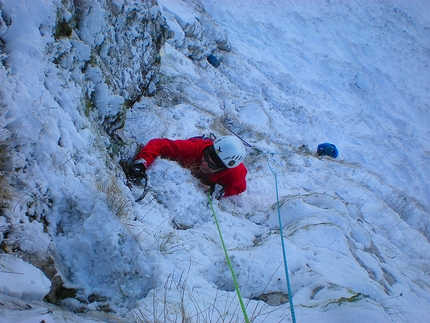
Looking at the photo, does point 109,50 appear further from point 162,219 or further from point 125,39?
point 162,219

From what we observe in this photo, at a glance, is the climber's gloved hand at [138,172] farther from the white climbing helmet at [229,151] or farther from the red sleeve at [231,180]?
the red sleeve at [231,180]

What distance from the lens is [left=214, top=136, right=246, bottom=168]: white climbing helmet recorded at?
4.18 m

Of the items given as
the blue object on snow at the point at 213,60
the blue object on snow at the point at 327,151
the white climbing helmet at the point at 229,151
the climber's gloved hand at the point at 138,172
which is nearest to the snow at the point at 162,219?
the climber's gloved hand at the point at 138,172

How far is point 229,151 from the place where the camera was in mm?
4180

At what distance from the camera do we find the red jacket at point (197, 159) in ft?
13.5

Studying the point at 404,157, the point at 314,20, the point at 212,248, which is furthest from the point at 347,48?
the point at 212,248

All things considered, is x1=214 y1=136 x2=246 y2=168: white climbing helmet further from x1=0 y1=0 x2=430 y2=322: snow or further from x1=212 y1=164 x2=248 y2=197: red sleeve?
x1=0 y1=0 x2=430 y2=322: snow

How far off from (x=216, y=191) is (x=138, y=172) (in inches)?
53.2

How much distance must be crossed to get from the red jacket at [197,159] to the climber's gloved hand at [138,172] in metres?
0.42

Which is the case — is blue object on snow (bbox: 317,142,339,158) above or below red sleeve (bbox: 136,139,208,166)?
below

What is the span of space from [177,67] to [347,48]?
1219 cm

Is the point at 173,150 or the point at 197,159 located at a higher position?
the point at 173,150

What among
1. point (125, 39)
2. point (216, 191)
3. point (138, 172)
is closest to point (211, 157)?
point (216, 191)

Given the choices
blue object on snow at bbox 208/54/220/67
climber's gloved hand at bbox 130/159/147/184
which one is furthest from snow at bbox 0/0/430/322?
blue object on snow at bbox 208/54/220/67
